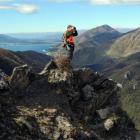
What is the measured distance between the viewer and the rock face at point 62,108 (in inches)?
1029

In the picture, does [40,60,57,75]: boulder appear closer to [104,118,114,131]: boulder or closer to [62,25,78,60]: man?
[62,25,78,60]: man

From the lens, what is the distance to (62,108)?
3047 cm

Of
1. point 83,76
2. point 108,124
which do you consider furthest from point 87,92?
point 108,124

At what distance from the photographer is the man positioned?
3597 centimetres

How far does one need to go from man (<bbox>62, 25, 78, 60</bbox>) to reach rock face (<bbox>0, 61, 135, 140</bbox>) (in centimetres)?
263

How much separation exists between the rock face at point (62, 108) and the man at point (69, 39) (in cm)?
263

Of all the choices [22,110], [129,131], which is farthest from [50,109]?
[129,131]

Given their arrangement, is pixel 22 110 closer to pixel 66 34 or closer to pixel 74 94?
pixel 74 94

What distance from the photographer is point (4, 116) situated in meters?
25.5

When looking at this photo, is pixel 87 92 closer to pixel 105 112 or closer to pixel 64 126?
pixel 105 112

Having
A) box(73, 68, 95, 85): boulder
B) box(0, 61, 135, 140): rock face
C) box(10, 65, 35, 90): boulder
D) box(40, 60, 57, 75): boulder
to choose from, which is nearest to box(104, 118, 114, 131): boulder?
box(0, 61, 135, 140): rock face

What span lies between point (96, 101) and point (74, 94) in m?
2.40

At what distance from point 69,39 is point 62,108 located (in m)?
8.28

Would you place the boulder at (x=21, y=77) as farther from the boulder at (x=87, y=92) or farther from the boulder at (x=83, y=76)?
the boulder at (x=87, y=92)
